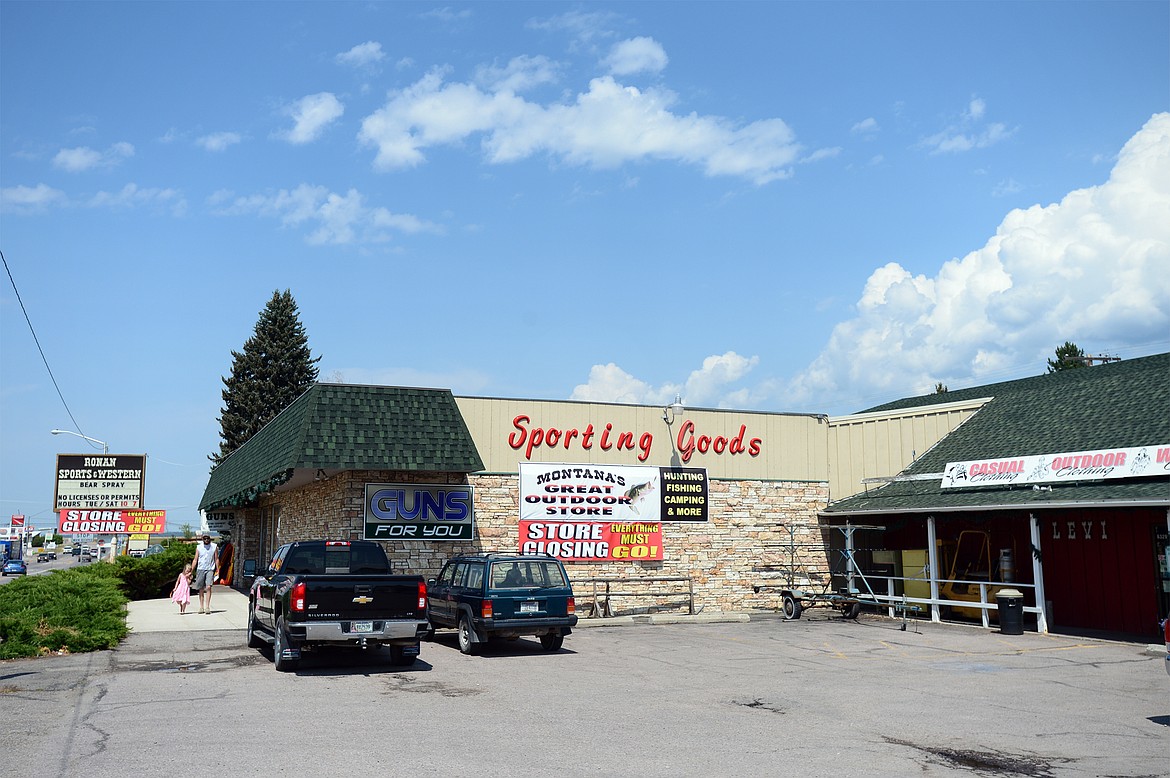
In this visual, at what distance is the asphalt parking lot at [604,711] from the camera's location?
8812 millimetres

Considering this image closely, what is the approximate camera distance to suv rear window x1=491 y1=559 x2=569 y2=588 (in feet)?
56.0

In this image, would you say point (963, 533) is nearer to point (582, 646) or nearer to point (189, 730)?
point (582, 646)

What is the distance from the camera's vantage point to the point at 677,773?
8328 millimetres

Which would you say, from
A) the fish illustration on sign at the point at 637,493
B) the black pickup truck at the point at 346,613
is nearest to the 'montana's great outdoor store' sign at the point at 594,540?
the fish illustration on sign at the point at 637,493

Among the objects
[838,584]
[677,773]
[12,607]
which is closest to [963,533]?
[838,584]

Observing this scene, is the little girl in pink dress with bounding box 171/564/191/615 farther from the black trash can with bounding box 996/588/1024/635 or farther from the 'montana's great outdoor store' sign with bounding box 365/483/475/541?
the black trash can with bounding box 996/588/1024/635

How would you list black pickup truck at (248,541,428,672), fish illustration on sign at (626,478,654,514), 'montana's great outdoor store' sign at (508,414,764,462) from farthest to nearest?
fish illustration on sign at (626,478,654,514) → 'montana's great outdoor store' sign at (508,414,764,462) → black pickup truck at (248,541,428,672)

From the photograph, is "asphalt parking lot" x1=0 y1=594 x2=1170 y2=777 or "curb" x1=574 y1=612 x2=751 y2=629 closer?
"asphalt parking lot" x1=0 y1=594 x2=1170 y2=777

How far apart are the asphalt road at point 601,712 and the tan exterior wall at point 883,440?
9.31 metres

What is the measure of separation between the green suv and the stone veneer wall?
5592mm

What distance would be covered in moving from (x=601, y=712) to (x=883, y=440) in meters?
18.4

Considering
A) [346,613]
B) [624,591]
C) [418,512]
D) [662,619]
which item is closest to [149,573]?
[418,512]

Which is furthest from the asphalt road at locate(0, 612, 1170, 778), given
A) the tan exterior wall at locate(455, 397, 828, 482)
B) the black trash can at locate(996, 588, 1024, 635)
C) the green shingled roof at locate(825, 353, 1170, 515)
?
the tan exterior wall at locate(455, 397, 828, 482)

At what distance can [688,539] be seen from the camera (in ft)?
85.3
